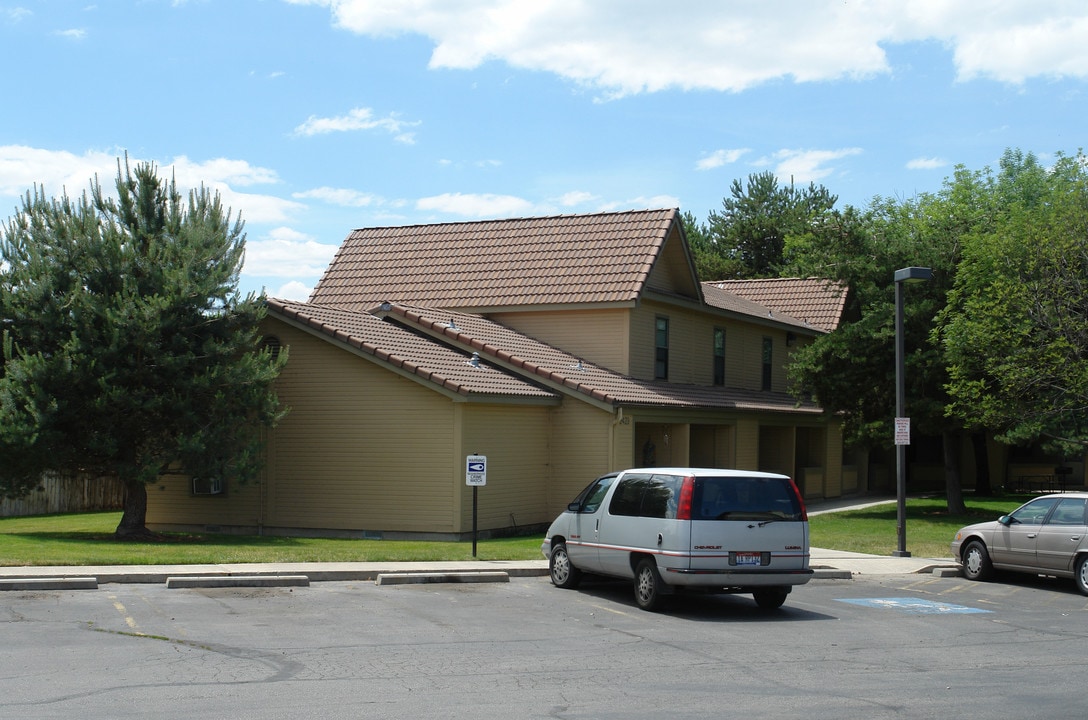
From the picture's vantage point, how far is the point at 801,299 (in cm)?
4072

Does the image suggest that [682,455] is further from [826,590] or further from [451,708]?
[451,708]

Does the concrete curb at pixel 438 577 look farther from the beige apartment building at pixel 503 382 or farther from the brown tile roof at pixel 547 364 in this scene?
the brown tile roof at pixel 547 364

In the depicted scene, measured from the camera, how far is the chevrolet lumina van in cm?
1384

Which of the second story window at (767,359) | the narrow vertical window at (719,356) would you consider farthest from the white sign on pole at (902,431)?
the second story window at (767,359)

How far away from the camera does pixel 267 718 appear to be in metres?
8.14

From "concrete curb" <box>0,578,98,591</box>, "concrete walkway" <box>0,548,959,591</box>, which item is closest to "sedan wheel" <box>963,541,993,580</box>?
"concrete walkway" <box>0,548,959,591</box>

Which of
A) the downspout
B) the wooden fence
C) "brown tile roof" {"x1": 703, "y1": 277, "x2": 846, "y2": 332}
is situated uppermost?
"brown tile roof" {"x1": 703, "y1": 277, "x2": 846, "y2": 332}

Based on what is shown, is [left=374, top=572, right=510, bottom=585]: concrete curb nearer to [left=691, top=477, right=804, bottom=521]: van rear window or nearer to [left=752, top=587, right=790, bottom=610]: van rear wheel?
[left=752, top=587, right=790, bottom=610]: van rear wheel

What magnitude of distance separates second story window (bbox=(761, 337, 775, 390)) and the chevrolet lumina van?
21.8 m

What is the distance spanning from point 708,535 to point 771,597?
1.58m

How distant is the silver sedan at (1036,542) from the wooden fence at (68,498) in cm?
2221

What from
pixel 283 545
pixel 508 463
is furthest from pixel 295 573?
pixel 508 463

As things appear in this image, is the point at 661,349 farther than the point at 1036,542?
Yes

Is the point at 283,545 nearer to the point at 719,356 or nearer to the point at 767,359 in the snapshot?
the point at 719,356
